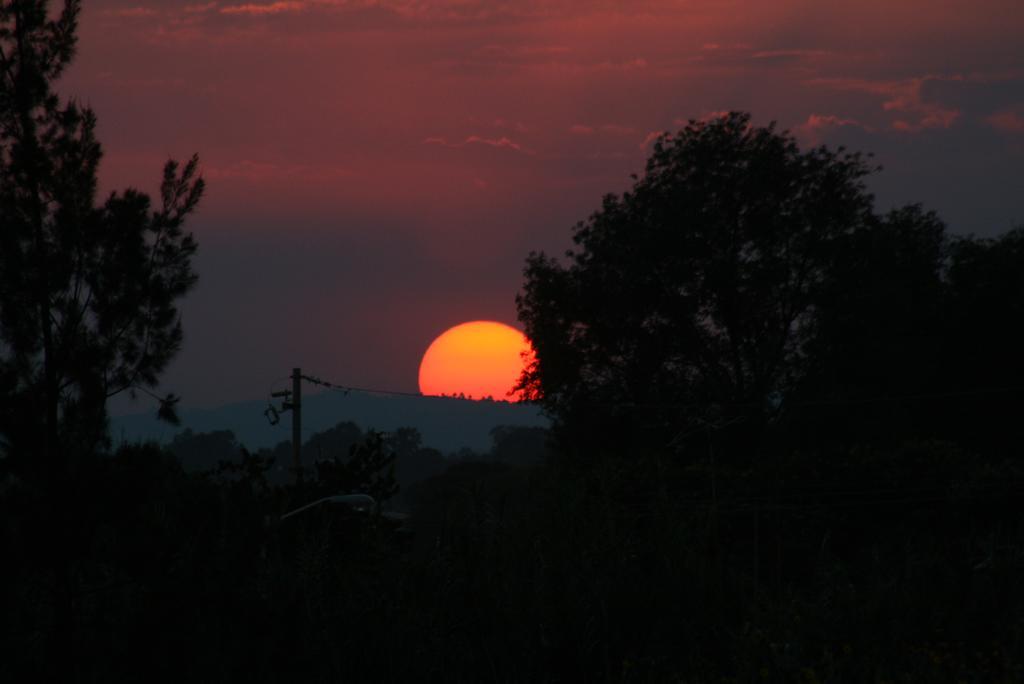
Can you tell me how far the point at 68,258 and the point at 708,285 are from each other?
1296 inches

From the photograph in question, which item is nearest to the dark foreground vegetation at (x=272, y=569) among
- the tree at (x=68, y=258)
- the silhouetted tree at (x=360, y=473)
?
the tree at (x=68, y=258)

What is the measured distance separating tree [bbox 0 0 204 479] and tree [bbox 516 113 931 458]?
31.6 m

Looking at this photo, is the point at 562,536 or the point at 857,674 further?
the point at 562,536

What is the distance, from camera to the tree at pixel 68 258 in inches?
475

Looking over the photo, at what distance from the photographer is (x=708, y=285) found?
43.0 m

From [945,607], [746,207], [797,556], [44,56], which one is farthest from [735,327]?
[44,56]

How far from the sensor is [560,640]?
1198 cm

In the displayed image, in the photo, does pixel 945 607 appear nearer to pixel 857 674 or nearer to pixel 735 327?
pixel 857 674

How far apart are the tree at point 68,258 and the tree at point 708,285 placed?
3161 centimetres

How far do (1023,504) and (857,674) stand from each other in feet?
81.7

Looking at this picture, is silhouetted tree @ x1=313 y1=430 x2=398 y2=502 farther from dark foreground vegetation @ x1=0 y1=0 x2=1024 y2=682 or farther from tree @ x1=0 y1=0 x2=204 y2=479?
tree @ x1=0 y1=0 x2=204 y2=479

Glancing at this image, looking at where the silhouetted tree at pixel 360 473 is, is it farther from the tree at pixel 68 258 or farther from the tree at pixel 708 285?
the tree at pixel 708 285

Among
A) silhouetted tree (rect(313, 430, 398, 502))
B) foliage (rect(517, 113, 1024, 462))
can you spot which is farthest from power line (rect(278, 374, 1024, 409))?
silhouetted tree (rect(313, 430, 398, 502))

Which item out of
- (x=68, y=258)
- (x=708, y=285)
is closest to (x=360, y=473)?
(x=68, y=258)
